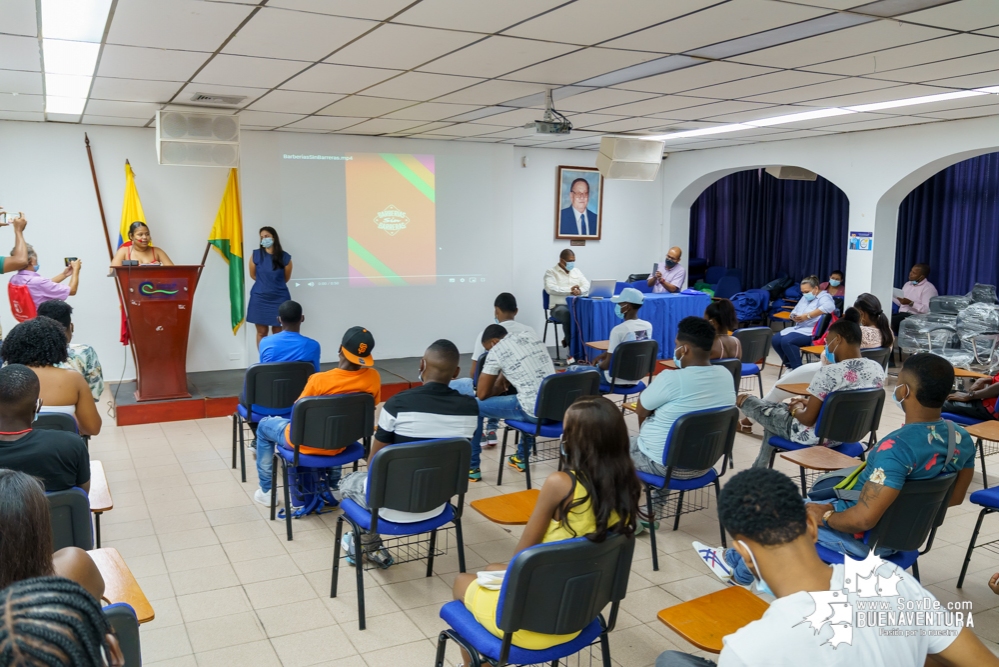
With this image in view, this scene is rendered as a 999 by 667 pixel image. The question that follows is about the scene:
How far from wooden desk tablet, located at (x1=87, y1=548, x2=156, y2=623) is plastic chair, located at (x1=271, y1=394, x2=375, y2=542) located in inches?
62.7

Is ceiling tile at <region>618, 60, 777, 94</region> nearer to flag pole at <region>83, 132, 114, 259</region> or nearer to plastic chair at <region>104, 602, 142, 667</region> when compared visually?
plastic chair at <region>104, 602, 142, 667</region>

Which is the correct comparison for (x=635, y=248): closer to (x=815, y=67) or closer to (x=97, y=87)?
(x=815, y=67)

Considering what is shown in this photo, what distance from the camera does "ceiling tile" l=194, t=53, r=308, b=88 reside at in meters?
4.85

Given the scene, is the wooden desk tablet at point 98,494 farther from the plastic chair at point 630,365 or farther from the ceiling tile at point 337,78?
the plastic chair at point 630,365

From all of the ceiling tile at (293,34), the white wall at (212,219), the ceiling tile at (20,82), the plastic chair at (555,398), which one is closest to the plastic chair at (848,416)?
the plastic chair at (555,398)

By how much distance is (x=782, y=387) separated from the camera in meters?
4.89

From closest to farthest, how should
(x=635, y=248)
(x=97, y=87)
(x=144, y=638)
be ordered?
(x=144, y=638) → (x=97, y=87) → (x=635, y=248)

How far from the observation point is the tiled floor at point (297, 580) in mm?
3205

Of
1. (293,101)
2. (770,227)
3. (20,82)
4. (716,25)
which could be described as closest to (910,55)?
(716,25)

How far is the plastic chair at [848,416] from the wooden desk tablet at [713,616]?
2157 millimetres

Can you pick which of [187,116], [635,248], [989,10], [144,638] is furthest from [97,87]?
[635,248]

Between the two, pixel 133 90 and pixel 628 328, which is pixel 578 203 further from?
pixel 133 90

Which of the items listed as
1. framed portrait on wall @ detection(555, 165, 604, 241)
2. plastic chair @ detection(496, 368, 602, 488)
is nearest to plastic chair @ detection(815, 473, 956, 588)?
plastic chair @ detection(496, 368, 602, 488)

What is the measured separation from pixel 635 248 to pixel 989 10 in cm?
766
